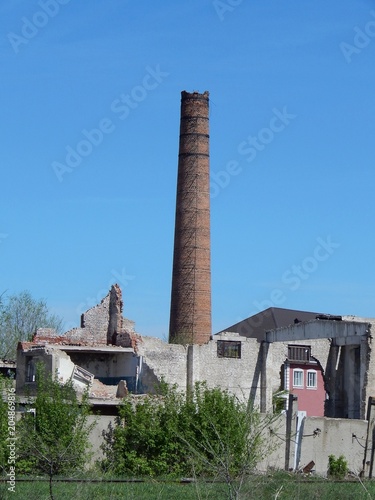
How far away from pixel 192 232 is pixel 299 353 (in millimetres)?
6868

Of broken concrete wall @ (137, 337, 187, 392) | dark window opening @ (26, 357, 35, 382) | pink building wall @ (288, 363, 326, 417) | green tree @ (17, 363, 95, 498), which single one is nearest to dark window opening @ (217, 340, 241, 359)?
broken concrete wall @ (137, 337, 187, 392)

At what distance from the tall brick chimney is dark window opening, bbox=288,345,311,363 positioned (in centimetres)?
352

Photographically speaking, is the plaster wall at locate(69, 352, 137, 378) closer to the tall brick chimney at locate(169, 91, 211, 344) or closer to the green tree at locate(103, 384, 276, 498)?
the tall brick chimney at locate(169, 91, 211, 344)

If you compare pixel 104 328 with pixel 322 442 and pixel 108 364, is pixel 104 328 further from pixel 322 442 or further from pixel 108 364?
pixel 322 442

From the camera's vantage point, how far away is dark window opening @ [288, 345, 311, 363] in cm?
4278

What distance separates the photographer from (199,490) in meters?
18.2

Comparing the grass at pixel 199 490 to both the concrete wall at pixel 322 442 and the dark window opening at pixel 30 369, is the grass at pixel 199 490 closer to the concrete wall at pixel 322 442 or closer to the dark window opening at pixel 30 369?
the concrete wall at pixel 322 442

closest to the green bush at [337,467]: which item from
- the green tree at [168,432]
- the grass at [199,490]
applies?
the green tree at [168,432]

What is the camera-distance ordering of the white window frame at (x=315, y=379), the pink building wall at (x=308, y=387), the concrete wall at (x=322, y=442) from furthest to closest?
the white window frame at (x=315, y=379) → the pink building wall at (x=308, y=387) → the concrete wall at (x=322, y=442)

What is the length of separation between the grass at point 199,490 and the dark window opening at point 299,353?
21661 millimetres

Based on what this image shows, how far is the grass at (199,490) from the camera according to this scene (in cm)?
1630

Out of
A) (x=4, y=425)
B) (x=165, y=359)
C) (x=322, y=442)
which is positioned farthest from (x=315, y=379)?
(x=4, y=425)

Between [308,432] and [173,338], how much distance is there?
54.2 feet

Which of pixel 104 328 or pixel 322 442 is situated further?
pixel 104 328
